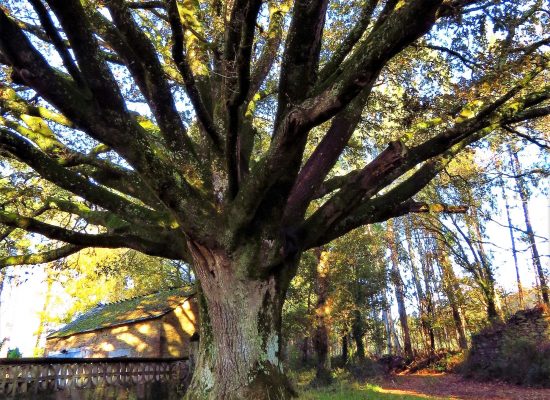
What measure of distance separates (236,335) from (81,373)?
5.75m

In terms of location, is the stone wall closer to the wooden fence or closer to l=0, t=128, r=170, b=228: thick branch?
the wooden fence

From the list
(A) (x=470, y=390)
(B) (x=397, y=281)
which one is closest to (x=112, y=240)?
(A) (x=470, y=390)

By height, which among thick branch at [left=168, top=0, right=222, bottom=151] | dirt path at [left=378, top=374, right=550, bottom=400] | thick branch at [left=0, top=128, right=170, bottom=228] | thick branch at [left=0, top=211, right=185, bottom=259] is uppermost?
thick branch at [left=168, top=0, right=222, bottom=151]

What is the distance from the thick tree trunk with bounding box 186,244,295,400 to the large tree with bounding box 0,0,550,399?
21mm

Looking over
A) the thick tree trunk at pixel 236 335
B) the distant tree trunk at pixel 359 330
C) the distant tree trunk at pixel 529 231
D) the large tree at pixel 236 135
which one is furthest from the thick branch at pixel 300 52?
the distant tree trunk at pixel 359 330

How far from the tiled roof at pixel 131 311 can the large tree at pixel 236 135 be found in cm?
1182

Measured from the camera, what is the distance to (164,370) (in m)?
11.7

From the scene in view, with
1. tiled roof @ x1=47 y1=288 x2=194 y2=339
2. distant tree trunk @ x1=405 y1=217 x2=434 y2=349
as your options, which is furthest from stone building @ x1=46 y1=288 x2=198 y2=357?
distant tree trunk @ x1=405 y1=217 x2=434 y2=349

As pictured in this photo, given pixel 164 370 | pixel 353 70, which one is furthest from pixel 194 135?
pixel 353 70

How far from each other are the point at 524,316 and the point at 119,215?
19.4 m

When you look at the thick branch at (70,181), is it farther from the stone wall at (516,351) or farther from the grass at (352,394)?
the stone wall at (516,351)

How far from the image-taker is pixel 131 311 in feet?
70.3

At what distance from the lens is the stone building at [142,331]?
19141 mm

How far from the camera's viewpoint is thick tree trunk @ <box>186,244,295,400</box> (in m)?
5.83
